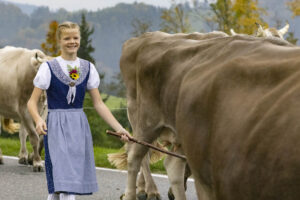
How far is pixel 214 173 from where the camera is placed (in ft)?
9.30

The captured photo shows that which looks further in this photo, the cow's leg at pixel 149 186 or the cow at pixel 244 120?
the cow's leg at pixel 149 186

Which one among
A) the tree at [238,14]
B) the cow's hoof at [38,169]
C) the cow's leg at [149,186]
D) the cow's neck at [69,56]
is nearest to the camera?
the cow's neck at [69,56]

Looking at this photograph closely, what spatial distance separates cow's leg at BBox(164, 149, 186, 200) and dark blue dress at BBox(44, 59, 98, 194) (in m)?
1.38

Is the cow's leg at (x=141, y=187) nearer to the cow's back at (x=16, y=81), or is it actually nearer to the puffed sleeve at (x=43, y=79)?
the puffed sleeve at (x=43, y=79)

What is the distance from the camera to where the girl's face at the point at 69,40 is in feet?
15.6

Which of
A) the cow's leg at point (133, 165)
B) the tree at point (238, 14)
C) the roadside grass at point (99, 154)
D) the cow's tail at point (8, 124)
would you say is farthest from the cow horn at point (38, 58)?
the tree at point (238, 14)

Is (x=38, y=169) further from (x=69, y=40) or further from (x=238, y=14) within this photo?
(x=238, y=14)

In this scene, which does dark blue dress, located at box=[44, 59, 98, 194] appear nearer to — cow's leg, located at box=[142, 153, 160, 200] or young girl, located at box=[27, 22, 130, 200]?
young girl, located at box=[27, 22, 130, 200]

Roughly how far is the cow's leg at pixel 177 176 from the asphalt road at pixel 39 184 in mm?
933

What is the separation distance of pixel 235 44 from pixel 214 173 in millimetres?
879

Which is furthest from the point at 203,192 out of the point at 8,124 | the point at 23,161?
the point at 8,124

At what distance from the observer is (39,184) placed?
26.5 feet

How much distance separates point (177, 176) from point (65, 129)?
166 centimetres

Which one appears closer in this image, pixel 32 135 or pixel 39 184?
pixel 39 184
